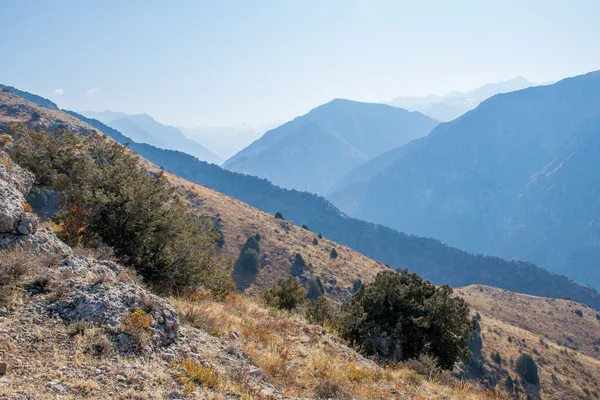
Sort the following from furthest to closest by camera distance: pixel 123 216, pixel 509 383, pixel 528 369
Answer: pixel 528 369 → pixel 509 383 → pixel 123 216

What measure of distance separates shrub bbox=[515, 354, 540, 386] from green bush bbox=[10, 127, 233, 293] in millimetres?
45943

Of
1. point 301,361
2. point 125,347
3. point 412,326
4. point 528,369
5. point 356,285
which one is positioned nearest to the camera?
point 125,347

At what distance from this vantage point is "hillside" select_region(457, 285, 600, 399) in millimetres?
44250

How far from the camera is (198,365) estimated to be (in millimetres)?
6477

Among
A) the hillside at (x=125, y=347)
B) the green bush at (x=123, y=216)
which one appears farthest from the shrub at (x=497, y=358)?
the green bush at (x=123, y=216)

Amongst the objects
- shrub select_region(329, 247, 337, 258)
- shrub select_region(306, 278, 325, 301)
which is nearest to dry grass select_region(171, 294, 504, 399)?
shrub select_region(306, 278, 325, 301)

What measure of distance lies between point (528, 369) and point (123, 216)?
5177cm

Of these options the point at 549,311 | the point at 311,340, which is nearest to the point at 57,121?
the point at 311,340

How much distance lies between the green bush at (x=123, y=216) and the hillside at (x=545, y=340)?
4431cm

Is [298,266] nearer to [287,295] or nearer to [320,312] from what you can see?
[287,295]

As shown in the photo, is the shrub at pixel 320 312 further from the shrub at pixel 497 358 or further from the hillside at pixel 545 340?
the shrub at pixel 497 358

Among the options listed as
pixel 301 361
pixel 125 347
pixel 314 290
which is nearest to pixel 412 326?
pixel 301 361

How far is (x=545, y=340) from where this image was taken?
56844 millimetres

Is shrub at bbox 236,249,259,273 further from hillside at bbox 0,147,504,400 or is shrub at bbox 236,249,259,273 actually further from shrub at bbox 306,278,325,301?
hillside at bbox 0,147,504,400
